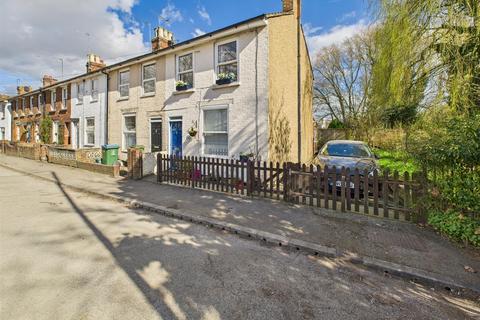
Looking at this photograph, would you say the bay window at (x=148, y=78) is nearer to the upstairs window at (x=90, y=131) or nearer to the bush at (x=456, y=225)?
the upstairs window at (x=90, y=131)

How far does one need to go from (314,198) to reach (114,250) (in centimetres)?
529

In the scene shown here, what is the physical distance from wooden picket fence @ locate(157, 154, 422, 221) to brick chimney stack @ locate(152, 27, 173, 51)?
8.03 meters

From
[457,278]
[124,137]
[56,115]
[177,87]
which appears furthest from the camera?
[56,115]

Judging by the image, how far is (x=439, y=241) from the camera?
4.71 m

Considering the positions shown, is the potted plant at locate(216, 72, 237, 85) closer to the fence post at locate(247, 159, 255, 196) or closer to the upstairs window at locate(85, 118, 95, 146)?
the fence post at locate(247, 159, 255, 196)

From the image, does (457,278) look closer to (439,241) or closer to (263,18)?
(439,241)

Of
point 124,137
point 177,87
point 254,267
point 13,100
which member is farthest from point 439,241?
point 13,100

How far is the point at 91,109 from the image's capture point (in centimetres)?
1756

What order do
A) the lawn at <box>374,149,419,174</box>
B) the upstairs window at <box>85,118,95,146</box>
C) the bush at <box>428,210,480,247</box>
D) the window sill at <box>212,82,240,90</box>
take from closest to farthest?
1. the bush at <box>428,210,480,247</box>
2. the lawn at <box>374,149,419,174</box>
3. the window sill at <box>212,82,240,90</box>
4. the upstairs window at <box>85,118,95,146</box>

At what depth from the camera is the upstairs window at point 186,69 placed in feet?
39.3

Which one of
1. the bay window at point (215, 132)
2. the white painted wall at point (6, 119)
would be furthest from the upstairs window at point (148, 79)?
the white painted wall at point (6, 119)

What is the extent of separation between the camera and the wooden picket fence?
5867mm

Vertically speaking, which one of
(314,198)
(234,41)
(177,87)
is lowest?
(314,198)

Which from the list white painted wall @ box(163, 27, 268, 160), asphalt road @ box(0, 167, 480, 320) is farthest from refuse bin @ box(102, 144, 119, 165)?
asphalt road @ box(0, 167, 480, 320)
